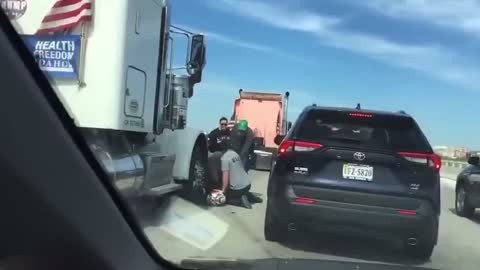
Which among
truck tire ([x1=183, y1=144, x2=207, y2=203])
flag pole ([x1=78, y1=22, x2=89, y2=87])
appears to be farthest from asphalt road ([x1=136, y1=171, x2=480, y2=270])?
flag pole ([x1=78, y1=22, x2=89, y2=87])

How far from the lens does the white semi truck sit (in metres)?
6.47

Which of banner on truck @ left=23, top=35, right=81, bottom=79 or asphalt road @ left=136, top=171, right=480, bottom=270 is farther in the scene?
banner on truck @ left=23, top=35, right=81, bottom=79

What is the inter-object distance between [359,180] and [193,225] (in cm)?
243

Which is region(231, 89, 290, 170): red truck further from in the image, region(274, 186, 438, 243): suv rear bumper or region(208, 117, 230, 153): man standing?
region(274, 186, 438, 243): suv rear bumper

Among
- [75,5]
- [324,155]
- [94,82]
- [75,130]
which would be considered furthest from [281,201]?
[75,130]

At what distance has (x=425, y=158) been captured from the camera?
7.01 meters

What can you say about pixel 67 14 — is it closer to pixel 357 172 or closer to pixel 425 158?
pixel 357 172

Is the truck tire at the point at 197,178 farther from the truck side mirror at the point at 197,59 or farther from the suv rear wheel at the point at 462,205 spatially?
the suv rear wheel at the point at 462,205

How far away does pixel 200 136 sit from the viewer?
27.5 ft

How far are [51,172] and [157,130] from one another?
229 inches

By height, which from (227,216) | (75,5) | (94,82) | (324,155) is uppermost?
(75,5)

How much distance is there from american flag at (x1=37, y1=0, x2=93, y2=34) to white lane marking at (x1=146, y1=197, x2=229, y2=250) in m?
1.86

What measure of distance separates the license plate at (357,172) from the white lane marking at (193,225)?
1.61 metres

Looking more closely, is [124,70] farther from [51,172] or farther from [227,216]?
[51,172]
